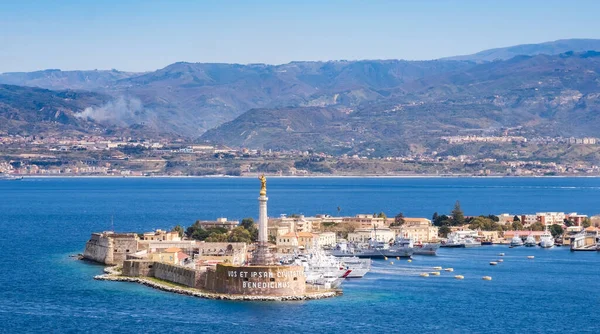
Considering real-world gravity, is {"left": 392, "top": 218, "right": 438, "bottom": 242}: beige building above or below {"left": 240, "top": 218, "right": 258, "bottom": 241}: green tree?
below

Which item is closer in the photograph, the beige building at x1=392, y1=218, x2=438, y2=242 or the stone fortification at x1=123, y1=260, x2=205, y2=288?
the stone fortification at x1=123, y1=260, x2=205, y2=288

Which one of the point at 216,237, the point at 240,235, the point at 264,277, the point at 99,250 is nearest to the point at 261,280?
the point at 264,277

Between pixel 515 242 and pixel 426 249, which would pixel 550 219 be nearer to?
pixel 515 242

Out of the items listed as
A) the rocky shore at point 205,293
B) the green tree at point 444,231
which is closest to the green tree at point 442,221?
the green tree at point 444,231

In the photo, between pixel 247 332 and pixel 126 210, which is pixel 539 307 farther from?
pixel 126 210

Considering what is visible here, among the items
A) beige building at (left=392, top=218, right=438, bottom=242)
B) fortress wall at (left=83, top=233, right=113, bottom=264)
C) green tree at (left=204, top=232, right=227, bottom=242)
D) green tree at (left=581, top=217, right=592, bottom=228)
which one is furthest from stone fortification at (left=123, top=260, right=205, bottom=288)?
green tree at (left=581, top=217, right=592, bottom=228)

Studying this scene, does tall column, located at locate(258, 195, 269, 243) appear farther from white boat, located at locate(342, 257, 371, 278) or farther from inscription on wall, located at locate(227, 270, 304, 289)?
white boat, located at locate(342, 257, 371, 278)

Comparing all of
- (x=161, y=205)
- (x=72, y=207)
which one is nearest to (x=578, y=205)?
(x=161, y=205)
